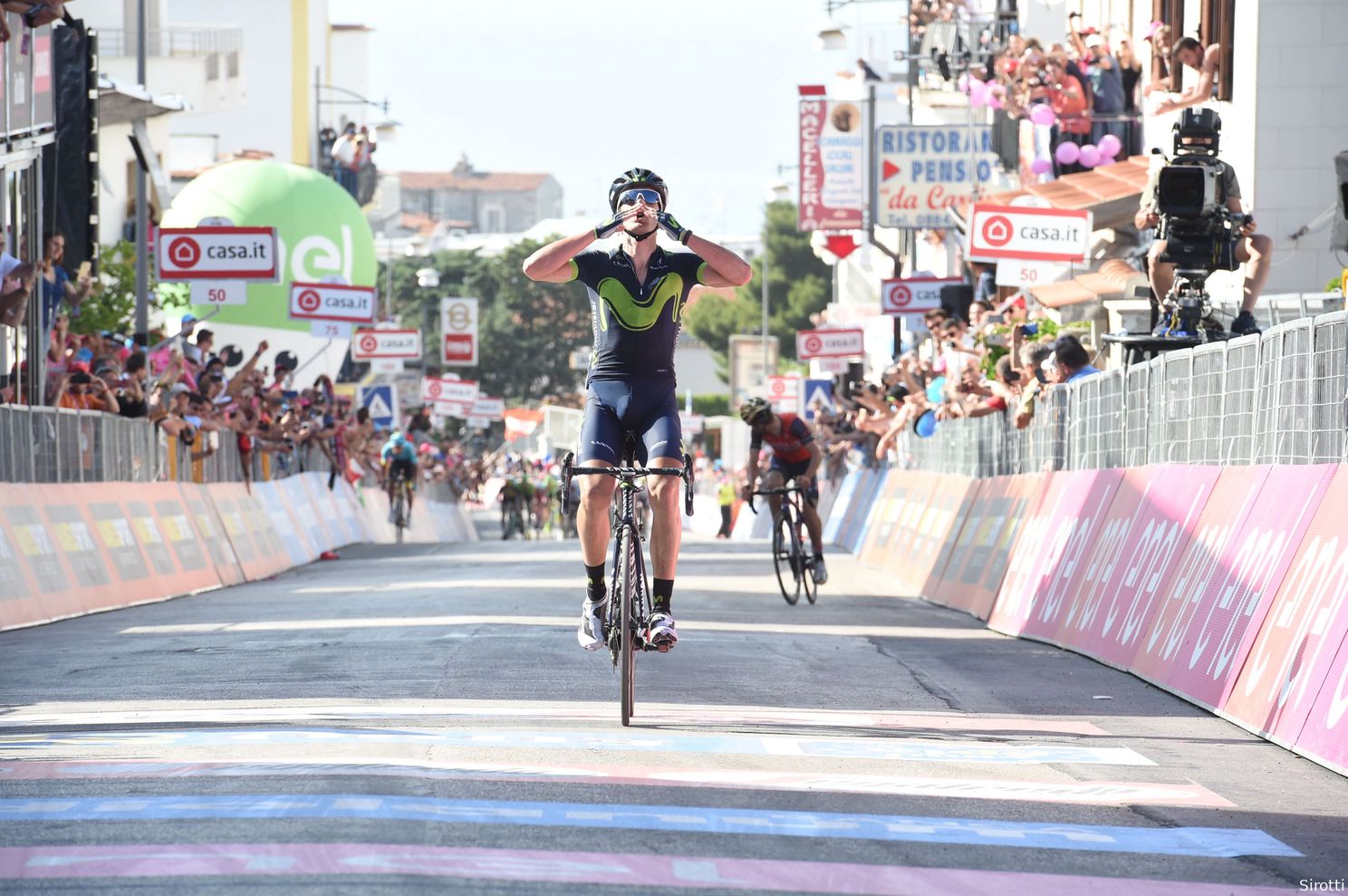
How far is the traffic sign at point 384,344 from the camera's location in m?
52.6

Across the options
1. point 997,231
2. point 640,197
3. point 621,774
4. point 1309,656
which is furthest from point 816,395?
point 621,774

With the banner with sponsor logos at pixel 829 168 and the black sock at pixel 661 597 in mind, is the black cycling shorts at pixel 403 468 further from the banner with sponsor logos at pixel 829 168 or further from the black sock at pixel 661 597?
the black sock at pixel 661 597

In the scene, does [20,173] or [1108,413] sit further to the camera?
[20,173]

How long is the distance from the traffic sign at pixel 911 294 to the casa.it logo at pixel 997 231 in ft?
50.7

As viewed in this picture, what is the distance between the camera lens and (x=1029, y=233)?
23.8m

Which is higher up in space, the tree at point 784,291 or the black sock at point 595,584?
the tree at point 784,291

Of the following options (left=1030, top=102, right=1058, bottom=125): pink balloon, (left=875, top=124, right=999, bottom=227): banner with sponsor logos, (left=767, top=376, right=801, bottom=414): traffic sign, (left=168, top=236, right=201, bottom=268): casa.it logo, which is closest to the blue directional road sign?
(left=767, top=376, right=801, bottom=414): traffic sign

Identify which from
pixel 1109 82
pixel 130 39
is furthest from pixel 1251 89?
pixel 130 39

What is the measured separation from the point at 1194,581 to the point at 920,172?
27.9m

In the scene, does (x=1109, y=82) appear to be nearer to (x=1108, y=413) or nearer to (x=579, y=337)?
(x=1108, y=413)

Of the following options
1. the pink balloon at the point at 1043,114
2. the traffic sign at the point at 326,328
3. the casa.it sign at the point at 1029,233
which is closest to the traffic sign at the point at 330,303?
the traffic sign at the point at 326,328

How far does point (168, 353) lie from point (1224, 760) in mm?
20375

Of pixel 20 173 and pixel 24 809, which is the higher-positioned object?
pixel 20 173

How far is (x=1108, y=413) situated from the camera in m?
15.8
